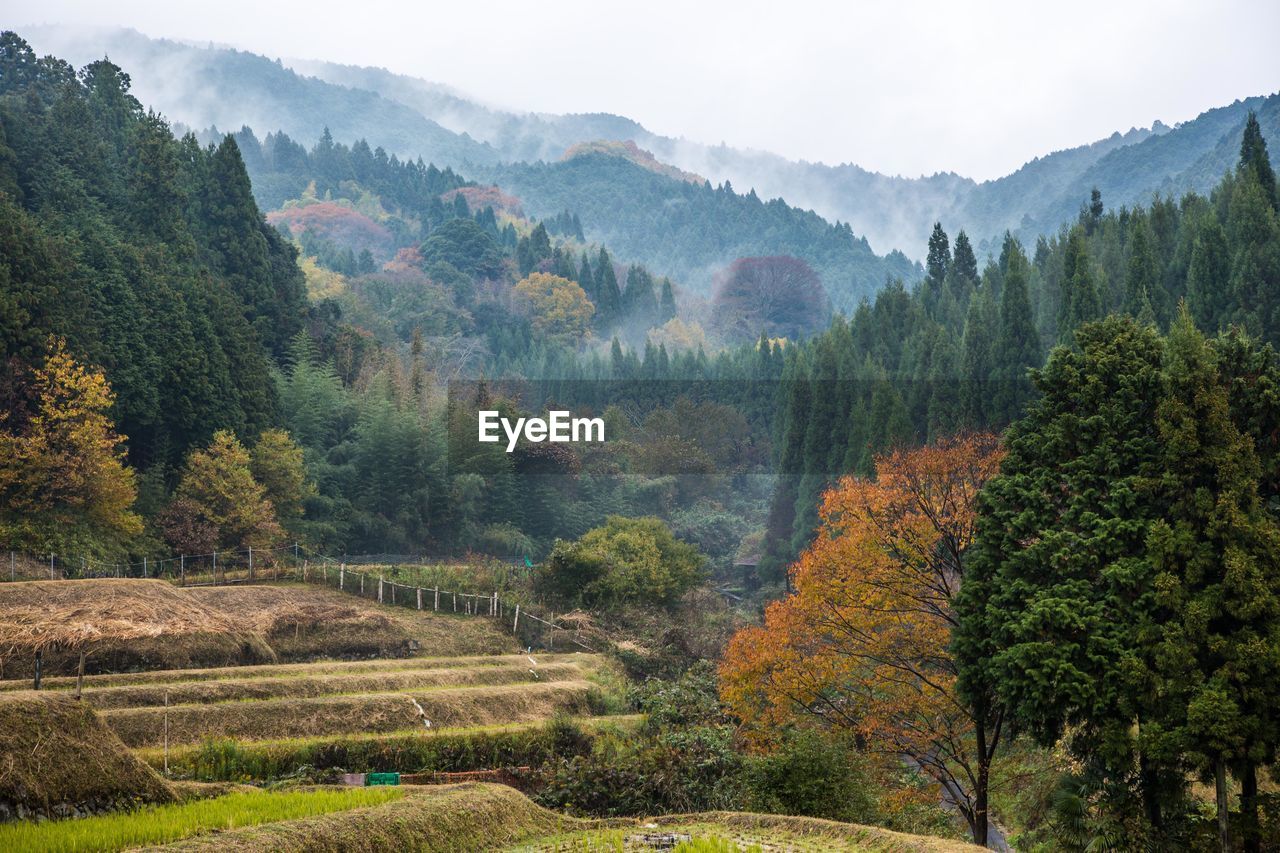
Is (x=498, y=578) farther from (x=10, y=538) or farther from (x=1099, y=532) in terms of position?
(x=1099, y=532)

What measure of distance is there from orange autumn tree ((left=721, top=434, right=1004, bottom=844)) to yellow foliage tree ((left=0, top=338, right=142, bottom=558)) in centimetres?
2304

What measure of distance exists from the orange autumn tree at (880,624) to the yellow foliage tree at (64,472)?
23.0 m

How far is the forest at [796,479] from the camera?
18141 mm

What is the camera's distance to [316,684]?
27.2 metres

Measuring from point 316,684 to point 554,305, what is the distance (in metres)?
98.9

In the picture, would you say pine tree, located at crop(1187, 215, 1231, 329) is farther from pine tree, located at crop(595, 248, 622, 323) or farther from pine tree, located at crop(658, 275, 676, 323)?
pine tree, located at crop(658, 275, 676, 323)

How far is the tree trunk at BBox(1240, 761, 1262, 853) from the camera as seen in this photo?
669 inches

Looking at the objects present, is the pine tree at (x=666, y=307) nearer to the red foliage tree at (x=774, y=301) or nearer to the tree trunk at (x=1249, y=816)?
the red foliage tree at (x=774, y=301)

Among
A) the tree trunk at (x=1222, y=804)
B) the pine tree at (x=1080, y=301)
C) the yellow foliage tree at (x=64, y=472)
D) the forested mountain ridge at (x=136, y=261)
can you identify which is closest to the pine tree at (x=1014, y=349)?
the pine tree at (x=1080, y=301)

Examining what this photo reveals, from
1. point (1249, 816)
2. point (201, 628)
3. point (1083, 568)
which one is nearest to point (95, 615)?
point (201, 628)

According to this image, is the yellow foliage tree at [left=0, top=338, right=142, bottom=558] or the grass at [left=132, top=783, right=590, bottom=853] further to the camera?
the yellow foliage tree at [left=0, top=338, right=142, bottom=558]

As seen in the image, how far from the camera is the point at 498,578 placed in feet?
139

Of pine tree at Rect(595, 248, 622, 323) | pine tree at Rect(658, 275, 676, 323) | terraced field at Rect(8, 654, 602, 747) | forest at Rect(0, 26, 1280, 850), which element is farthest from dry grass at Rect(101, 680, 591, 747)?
pine tree at Rect(658, 275, 676, 323)

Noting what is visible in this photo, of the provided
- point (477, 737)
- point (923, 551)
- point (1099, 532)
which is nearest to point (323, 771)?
point (477, 737)
